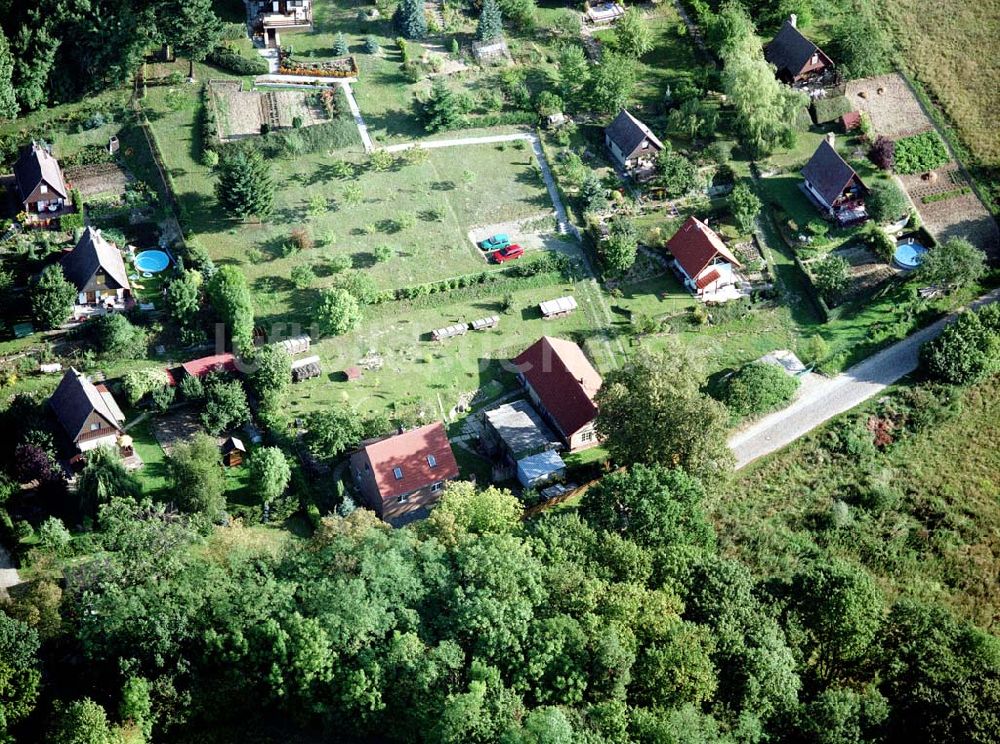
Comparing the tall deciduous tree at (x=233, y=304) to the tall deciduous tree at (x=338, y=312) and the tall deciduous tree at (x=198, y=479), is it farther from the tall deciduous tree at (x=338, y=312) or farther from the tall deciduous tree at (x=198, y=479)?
the tall deciduous tree at (x=198, y=479)

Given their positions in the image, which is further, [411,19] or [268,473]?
[411,19]

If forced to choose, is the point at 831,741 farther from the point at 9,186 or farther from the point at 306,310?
the point at 9,186

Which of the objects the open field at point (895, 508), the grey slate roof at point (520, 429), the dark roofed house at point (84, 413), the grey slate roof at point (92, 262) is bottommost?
the open field at point (895, 508)

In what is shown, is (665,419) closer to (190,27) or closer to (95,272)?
(95,272)

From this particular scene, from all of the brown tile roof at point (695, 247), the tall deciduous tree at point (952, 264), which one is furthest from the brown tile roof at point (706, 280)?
the tall deciduous tree at point (952, 264)

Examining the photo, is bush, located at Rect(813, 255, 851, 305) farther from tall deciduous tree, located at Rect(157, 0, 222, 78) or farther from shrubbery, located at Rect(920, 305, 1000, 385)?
tall deciduous tree, located at Rect(157, 0, 222, 78)

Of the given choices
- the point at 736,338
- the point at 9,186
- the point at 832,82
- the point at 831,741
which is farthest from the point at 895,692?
the point at 9,186

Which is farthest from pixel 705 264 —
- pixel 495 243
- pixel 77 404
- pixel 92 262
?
pixel 77 404
